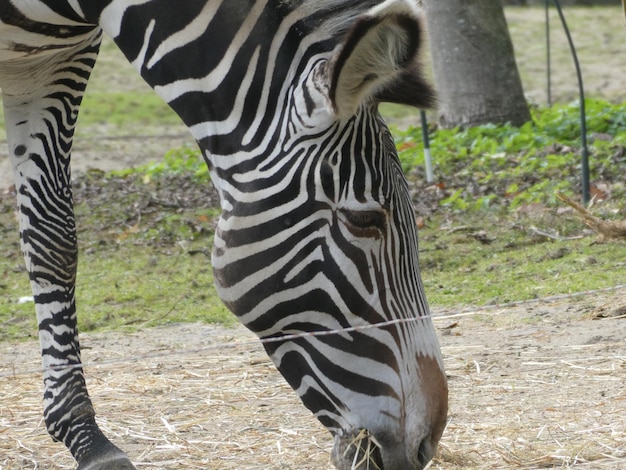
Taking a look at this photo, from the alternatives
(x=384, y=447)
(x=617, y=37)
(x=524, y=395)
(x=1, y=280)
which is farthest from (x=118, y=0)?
(x=617, y=37)

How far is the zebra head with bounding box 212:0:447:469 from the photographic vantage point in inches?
104

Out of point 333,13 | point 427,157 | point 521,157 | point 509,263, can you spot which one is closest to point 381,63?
point 333,13

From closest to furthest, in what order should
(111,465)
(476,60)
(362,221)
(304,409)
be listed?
(362,221), (111,465), (304,409), (476,60)

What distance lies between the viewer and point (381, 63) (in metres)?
2.52

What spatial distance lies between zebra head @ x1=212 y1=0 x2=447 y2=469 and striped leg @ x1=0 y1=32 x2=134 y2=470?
134 cm

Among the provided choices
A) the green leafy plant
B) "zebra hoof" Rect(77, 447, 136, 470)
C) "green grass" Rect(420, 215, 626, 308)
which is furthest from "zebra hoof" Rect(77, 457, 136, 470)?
the green leafy plant

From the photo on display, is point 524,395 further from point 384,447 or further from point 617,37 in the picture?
point 617,37

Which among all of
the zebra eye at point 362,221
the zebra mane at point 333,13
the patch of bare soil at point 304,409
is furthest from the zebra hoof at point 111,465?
the zebra mane at point 333,13

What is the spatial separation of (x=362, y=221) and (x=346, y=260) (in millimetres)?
115

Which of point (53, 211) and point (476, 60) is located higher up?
point (53, 211)

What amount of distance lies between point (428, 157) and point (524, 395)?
4.69m

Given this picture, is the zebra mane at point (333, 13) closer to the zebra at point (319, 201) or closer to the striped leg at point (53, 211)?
the zebra at point (319, 201)

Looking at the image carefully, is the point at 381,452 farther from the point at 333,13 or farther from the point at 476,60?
the point at 476,60

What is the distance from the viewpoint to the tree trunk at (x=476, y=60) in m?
9.88
